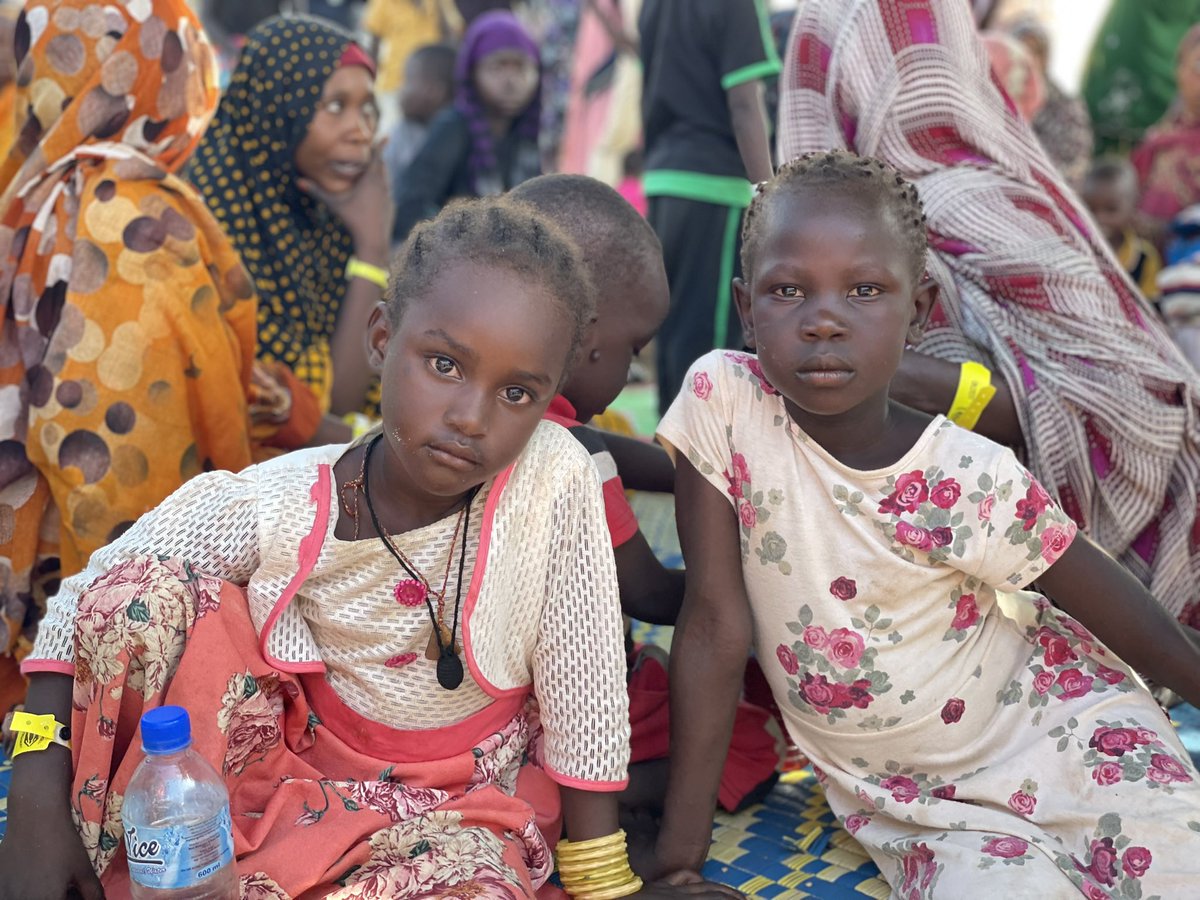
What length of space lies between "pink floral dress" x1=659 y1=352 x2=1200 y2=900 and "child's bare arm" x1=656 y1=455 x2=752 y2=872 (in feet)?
0.12

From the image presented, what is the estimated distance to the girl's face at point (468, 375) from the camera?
1.61 metres

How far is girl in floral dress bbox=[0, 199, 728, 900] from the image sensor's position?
1.59 m

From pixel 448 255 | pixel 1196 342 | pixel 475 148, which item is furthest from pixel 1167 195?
pixel 448 255

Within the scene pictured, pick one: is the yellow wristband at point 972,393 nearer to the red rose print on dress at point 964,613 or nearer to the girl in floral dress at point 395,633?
the red rose print on dress at point 964,613

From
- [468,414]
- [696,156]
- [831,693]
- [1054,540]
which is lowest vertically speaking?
[831,693]

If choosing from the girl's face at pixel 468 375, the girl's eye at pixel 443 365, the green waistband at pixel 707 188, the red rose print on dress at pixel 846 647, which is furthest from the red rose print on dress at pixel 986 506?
the green waistband at pixel 707 188

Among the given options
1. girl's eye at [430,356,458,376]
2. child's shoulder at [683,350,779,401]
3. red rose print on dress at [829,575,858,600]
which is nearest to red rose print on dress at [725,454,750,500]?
child's shoulder at [683,350,779,401]

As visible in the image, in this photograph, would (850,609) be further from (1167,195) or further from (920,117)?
(1167,195)

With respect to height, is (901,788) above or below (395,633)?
below

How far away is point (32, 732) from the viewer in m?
1.60

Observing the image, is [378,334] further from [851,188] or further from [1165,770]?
[1165,770]

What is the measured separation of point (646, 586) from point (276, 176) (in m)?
1.88

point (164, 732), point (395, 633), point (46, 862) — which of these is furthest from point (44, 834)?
point (395, 633)

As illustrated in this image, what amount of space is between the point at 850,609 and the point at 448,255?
855 mm
